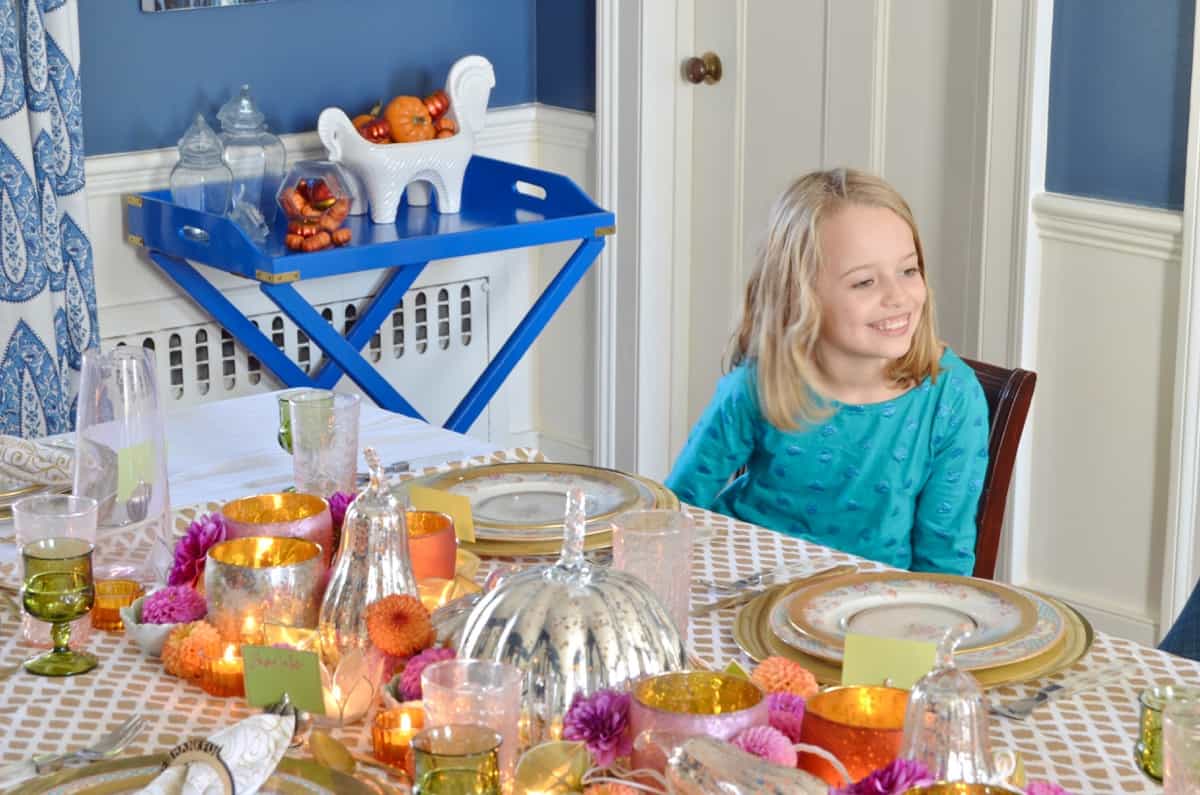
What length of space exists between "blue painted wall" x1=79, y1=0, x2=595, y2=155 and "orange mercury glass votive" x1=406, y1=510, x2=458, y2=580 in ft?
6.72

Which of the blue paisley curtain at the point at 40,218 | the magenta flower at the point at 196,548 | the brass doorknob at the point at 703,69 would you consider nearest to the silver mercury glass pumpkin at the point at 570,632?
the magenta flower at the point at 196,548

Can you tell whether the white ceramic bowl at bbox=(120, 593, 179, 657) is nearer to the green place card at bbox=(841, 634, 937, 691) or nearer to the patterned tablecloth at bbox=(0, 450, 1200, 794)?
the patterned tablecloth at bbox=(0, 450, 1200, 794)

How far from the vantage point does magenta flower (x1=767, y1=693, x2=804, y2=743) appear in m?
1.19

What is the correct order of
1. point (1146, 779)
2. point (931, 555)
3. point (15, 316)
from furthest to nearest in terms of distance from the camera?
point (15, 316)
point (931, 555)
point (1146, 779)

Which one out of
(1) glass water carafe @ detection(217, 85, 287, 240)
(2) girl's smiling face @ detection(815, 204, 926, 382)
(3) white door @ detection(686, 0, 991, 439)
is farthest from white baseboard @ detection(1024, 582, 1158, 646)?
(1) glass water carafe @ detection(217, 85, 287, 240)

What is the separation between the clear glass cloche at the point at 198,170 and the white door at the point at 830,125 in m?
Result: 1.02

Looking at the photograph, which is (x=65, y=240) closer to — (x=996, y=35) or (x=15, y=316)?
(x=15, y=316)

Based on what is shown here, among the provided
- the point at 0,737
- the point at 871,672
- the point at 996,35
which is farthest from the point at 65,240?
the point at 871,672

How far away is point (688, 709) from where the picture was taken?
3.84 ft

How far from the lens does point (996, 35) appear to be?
10.3ft

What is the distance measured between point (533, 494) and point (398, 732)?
23.5 inches

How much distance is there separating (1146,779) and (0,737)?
84cm

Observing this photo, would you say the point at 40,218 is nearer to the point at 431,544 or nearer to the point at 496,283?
the point at 496,283

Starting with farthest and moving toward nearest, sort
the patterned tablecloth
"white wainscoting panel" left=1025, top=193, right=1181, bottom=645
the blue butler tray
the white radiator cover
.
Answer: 1. the white radiator cover
2. the blue butler tray
3. "white wainscoting panel" left=1025, top=193, right=1181, bottom=645
4. the patterned tablecloth
